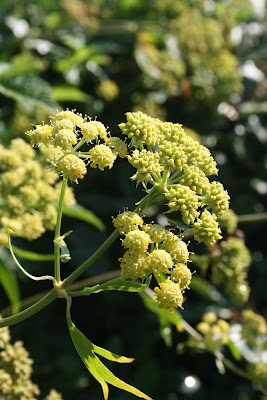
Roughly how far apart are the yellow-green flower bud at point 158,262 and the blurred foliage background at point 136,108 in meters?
1.43

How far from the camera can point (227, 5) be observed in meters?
5.61

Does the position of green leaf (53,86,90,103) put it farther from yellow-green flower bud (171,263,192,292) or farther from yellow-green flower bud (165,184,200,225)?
yellow-green flower bud (171,263,192,292)

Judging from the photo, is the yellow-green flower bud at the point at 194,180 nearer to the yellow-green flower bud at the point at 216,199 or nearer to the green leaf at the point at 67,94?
A: the yellow-green flower bud at the point at 216,199

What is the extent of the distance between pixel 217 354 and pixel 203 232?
147 cm

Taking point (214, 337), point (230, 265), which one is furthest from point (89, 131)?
point (214, 337)

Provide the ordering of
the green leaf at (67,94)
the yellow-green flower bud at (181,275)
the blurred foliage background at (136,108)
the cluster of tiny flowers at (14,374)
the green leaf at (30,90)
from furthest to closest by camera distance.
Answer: the green leaf at (67,94) → the blurred foliage background at (136,108) → the green leaf at (30,90) → the cluster of tiny flowers at (14,374) → the yellow-green flower bud at (181,275)

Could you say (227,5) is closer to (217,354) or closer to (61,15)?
(61,15)

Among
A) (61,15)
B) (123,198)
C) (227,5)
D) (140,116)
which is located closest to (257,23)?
(227,5)

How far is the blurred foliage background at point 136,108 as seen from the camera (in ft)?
12.3

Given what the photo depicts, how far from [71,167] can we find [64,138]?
0.36 ft

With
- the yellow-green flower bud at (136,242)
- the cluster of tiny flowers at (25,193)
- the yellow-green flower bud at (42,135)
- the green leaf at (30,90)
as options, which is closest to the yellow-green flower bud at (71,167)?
the yellow-green flower bud at (42,135)

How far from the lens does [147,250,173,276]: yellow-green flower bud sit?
1849 mm

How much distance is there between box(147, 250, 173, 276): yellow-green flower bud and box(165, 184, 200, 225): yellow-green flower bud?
166 millimetres

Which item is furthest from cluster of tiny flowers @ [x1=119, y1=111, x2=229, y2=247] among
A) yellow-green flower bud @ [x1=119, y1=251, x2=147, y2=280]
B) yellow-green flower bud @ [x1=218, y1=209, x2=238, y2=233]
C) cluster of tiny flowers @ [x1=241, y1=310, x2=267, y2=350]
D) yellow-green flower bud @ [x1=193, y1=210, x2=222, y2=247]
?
cluster of tiny flowers @ [x1=241, y1=310, x2=267, y2=350]
